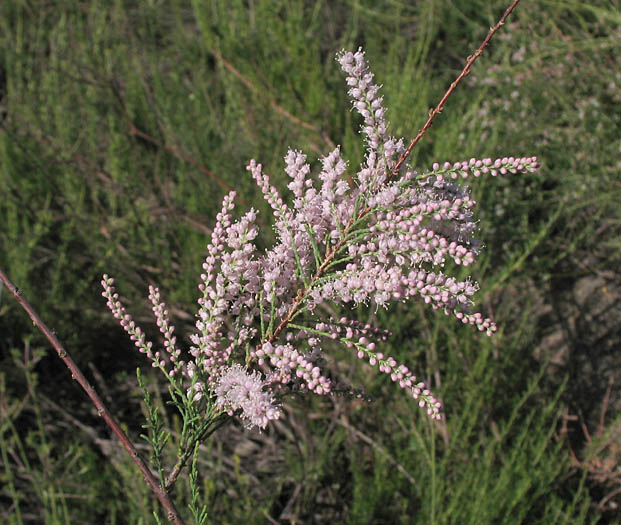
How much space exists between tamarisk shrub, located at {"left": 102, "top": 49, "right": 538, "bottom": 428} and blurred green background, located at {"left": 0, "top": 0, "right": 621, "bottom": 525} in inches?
49.3

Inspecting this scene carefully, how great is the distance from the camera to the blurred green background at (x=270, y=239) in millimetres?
2236

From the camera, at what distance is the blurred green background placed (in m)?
2.24

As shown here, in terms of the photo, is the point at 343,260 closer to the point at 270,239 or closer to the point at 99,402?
the point at 99,402

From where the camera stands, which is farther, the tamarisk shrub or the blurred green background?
the blurred green background

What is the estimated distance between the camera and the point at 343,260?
90 centimetres

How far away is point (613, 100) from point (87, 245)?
2912 millimetres

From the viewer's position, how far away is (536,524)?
2.00 metres

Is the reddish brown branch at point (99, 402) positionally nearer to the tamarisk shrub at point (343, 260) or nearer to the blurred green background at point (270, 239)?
the tamarisk shrub at point (343, 260)

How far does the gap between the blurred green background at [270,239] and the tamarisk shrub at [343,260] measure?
1252 millimetres

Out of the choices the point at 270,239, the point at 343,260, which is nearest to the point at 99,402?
the point at 343,260

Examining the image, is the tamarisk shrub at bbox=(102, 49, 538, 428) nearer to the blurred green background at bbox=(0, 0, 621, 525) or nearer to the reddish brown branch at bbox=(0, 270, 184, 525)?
the reddish brown branch at bbox=(0, 270, 184, 525)

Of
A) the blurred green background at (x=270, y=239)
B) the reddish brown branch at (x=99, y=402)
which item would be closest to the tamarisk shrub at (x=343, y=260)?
the reddish brown branch at (x=99, y=402)

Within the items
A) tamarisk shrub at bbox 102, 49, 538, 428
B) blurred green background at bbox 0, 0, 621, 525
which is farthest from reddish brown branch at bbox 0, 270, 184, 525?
blurred green background at bbox 0, 0, 621, 525

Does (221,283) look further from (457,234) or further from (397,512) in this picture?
(397,512)
